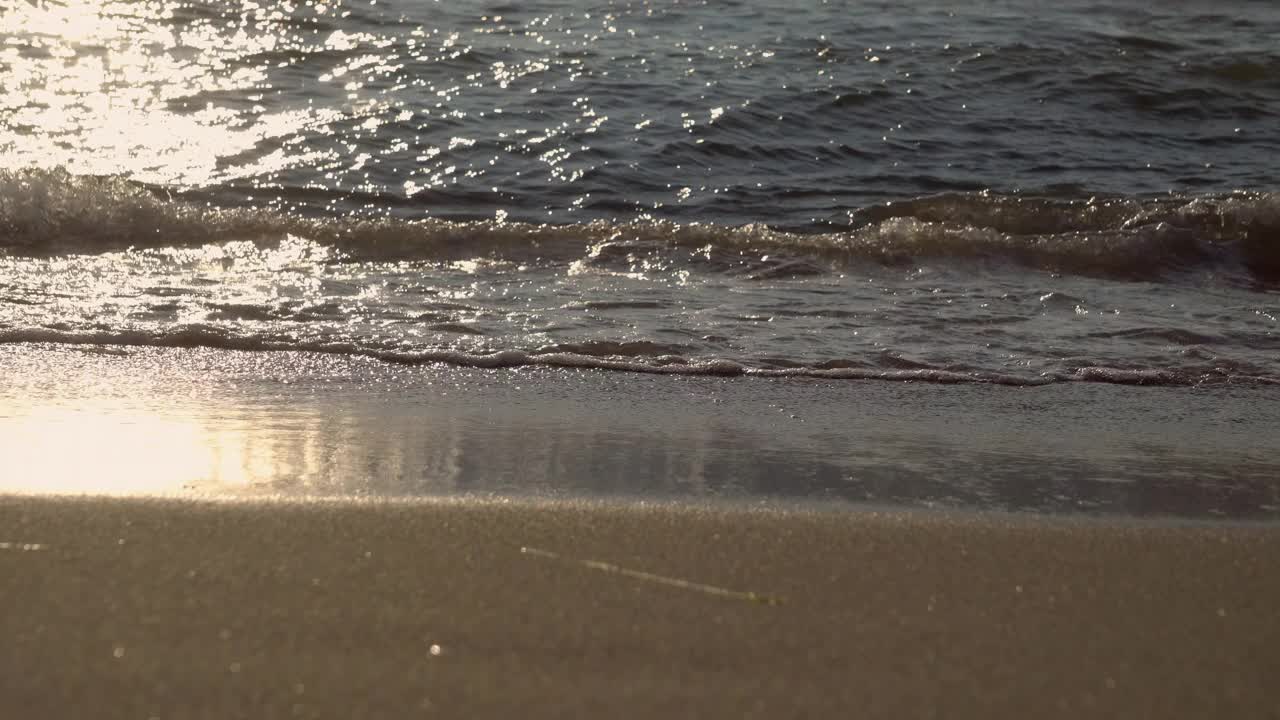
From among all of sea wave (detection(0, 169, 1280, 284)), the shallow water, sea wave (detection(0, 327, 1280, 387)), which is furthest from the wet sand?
sea wave (detection(0, 169, 1280, 284))

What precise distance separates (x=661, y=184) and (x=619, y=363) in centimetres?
330

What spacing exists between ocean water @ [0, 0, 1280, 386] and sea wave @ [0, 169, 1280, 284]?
2cm

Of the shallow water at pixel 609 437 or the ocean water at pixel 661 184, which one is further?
the ocean water at pixel 661 184

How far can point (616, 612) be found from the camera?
1.92m

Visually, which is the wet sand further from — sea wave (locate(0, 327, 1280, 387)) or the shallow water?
sea wave (locate(0, 327, 1280, 387))

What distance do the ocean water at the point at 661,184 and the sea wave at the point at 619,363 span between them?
0.05 ft

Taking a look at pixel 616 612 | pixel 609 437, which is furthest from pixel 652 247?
pixel 616 612

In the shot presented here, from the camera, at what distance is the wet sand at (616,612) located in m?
1.68

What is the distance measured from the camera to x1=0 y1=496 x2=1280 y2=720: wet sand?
5.51 feet

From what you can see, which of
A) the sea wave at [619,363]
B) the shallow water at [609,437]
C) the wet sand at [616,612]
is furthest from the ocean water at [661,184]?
the wet sand at [616,612]

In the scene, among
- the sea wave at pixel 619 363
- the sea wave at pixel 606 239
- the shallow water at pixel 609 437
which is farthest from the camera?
the sea wave at pixel 606 239

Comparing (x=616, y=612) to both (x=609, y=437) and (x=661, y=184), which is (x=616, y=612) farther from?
(x=661, y=184)

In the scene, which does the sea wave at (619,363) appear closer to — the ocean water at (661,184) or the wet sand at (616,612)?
the ocean water at (661,184)

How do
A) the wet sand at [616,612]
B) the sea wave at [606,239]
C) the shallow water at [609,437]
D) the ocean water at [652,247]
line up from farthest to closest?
the sea wave at [606,239]
the ocean water at [652,247]
the shallow water at [609,437]
the wet sand at [616,612]
